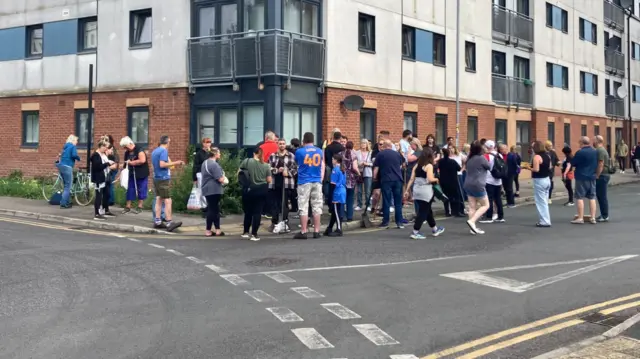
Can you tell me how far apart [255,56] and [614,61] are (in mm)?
32046

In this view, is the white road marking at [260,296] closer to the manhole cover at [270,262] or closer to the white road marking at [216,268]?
the white road marking at [216,268]

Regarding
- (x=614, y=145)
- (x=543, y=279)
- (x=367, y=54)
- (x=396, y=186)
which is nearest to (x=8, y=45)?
(x=367, y=54)

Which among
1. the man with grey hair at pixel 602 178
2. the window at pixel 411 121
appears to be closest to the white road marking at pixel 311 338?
the man with grey hair at pixel 602 178

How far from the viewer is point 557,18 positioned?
34.1 m

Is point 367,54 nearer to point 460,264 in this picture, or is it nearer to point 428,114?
point 428,114

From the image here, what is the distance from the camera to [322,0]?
63.1 ft

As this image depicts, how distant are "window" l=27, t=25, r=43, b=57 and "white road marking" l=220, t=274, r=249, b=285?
1790 centimetres

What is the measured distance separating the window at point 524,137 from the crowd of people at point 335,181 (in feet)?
49.7

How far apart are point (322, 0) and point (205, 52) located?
12.4ft

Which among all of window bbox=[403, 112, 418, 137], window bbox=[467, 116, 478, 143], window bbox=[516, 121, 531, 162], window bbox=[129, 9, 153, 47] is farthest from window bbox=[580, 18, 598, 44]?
window bbox=[129, 9, 153, 47]

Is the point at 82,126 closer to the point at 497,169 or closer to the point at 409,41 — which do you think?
the point at 409,41

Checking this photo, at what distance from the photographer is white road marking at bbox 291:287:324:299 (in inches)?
285

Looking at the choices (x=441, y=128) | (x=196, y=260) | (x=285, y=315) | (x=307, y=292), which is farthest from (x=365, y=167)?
(x=441, y=128)

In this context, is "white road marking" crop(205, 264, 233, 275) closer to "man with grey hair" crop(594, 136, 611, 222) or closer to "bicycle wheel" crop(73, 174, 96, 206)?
"bicycle wheel" crop(73, 174, 96, 206)
